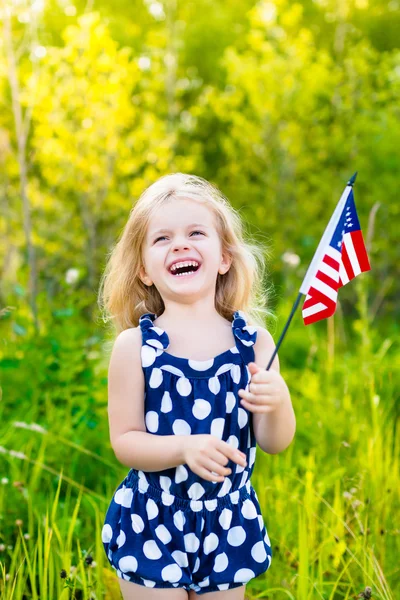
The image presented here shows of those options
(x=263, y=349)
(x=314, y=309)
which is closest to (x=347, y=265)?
(x=314, y=309)

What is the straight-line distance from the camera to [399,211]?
7.15 m

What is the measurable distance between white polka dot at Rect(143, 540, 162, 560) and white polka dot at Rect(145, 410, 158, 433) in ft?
0.79

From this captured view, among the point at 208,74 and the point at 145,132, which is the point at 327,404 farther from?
the point at 208,74

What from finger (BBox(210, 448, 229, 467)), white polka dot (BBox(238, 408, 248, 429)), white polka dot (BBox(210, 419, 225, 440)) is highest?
white polka dot (BBox(238, 408, 248, 429))

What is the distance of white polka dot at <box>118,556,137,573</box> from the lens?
5.12ft

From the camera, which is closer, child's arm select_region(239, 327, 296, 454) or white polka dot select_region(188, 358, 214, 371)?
child's arm select_region(239, 327, 296, 454)

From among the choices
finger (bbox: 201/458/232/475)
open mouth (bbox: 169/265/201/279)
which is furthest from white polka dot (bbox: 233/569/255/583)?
open mouth (bbox: 169/265/201/279)

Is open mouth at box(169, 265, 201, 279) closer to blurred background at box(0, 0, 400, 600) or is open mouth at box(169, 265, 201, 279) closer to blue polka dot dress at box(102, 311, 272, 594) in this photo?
blue polka dot dress at box(102, 311, 272, 594)

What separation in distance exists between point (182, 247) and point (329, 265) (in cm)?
33

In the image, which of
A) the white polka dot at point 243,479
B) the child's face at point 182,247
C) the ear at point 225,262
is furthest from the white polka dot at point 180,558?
the ear at point 225,262

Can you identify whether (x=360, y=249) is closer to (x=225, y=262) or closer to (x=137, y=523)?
(x=225, y=262)

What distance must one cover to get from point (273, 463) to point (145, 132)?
16.9 ft

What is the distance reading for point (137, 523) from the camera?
5.21 ft

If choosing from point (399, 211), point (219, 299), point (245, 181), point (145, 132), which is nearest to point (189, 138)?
point (245, 181)
